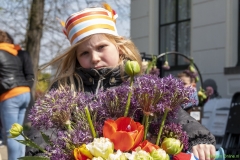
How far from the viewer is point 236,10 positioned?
24.1 feet

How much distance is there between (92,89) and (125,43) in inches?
9.5

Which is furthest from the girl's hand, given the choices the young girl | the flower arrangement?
A: the young girl

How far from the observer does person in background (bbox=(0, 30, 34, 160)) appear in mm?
5285

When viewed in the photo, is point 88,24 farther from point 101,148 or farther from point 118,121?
point 101,148

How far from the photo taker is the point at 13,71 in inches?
216

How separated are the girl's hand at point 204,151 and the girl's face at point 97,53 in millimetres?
624

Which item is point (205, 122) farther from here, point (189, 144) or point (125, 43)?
point (189, 144)

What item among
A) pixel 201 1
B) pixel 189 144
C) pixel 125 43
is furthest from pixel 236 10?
pixel 189 144

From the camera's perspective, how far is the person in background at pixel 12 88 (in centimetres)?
529

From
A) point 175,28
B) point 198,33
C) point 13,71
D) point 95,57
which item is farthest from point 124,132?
point 175,28

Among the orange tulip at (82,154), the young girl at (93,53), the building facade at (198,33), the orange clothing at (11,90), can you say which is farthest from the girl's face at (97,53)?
the building facade at (198,33)

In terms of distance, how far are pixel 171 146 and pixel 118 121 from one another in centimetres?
16

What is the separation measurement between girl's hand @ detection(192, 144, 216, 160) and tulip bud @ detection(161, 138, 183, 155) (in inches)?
5.9

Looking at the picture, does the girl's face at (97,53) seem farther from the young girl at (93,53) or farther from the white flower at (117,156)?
the white flower at (117,156)
